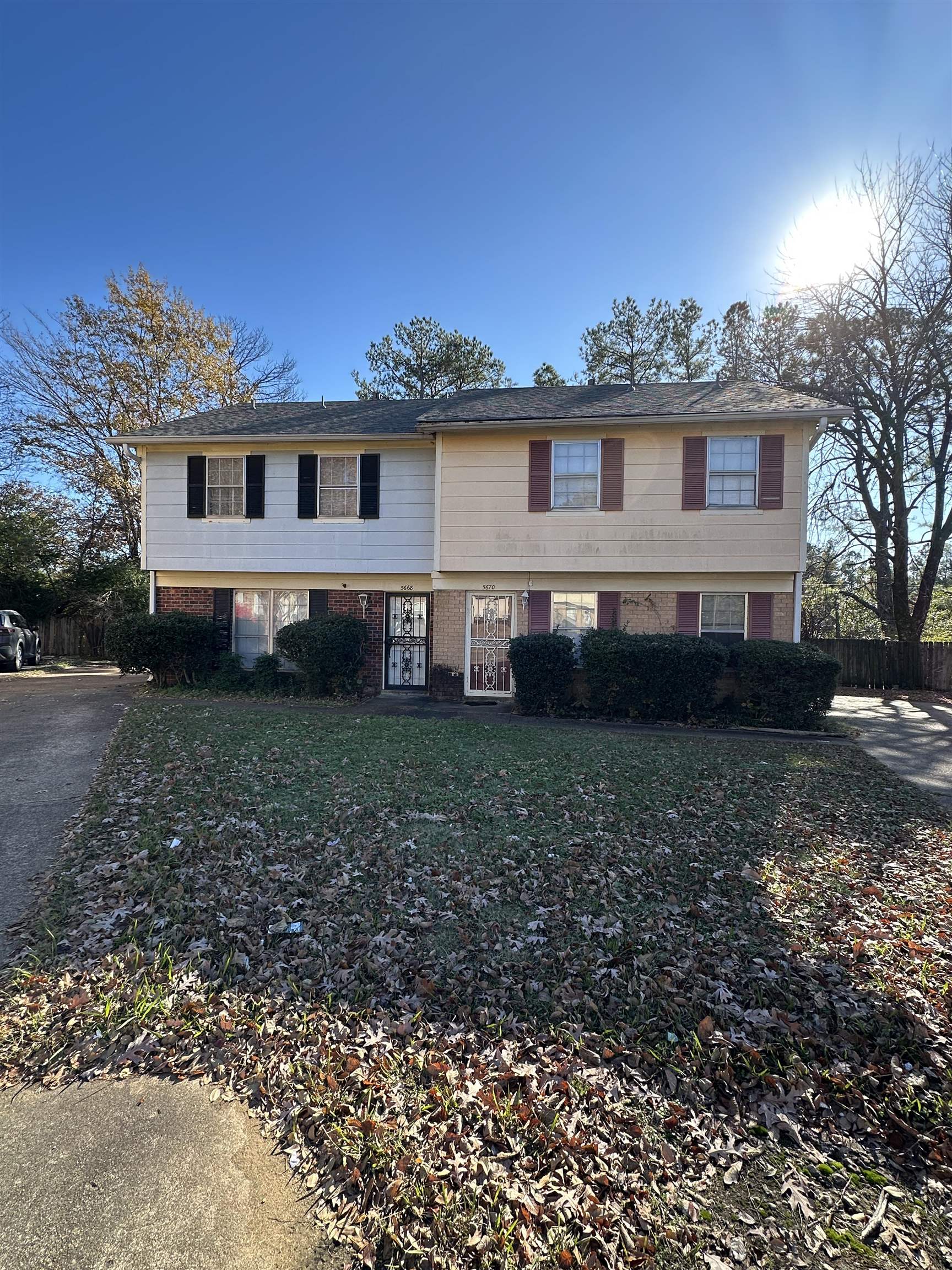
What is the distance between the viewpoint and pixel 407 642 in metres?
13.3

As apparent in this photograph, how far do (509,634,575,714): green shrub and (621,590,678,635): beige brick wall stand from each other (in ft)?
5.82

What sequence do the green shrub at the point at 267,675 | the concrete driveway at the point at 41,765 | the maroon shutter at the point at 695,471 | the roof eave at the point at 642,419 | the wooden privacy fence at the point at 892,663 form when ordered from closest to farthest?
the concrete driveway at the point at 41,765 < the roof eave at the point at 642,419 < the maroon shutter at the point at 695,471 < the green shrub at the point at 267,675 < the wooden privacy fence at the point at 892,663

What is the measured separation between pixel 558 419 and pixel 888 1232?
11325mm

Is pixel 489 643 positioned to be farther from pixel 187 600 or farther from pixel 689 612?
pixel 187 600

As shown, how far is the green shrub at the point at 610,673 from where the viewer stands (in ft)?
34.2

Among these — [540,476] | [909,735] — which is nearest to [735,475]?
[540,476]

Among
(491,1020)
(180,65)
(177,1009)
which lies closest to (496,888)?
(491,1020)

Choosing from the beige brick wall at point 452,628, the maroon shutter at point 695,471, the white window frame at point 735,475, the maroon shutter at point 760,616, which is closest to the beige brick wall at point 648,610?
the maroon shutter at point 760,616

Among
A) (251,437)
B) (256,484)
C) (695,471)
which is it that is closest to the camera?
(695,471)

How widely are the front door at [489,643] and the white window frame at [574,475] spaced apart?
203 cm

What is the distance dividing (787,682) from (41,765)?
1067cm

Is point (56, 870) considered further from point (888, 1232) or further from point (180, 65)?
point (180, 65)

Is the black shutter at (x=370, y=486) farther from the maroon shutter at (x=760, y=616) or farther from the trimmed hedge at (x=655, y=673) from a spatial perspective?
the maroon shutter at (x=760, y=616)

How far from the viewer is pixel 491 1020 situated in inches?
114
